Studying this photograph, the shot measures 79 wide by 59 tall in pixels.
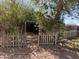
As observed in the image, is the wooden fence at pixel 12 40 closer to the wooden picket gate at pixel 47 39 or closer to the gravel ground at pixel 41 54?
the gravel ground at pixel 41 54

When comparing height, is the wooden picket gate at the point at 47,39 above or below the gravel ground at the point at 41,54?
above

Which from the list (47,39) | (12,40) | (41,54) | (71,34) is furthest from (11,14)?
(71,34)

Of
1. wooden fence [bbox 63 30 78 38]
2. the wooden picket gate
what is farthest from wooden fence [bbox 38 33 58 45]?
wooden fence [bbox 63 30 78 38]

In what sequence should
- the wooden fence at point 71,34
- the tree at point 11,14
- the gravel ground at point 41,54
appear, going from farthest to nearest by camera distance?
the wooden fence at point 71,34
the tree at point 11,14
the gravel ground at point 41,54

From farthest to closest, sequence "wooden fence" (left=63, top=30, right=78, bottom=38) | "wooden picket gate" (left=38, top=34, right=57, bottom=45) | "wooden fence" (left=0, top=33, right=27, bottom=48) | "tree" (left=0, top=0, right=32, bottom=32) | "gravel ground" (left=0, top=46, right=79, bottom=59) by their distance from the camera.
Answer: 1. "wooden fence" (left=63, top=30, right=78, bottom=38)
2. "wooden picket gate" (left=38, top=34, right=57, bottom=45)
3. "tree" (left=0, top=0, right=32, bottom=32)
4. "wooden fence" (left=0, top=33, right=27, bottom=48)
5. "gravel ground" (left=0, top=46, right=79, bottom=59)

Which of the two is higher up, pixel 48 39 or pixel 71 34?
pixel 48 39

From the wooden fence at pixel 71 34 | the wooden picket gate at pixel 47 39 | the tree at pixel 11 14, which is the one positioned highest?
the tree at pixel 11 14

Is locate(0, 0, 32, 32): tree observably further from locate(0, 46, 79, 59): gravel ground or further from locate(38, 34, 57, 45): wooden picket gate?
locate(0, 46, 79, 59): gravel ground

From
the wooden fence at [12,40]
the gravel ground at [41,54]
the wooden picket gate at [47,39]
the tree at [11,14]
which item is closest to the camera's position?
the gravel ground at [41,54]

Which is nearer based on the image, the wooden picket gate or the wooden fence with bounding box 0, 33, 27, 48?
the wooden fence with bounding box 0, 33, 27, 48

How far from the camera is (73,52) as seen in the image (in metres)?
14.0

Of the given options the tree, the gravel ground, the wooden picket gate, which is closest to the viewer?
the gravel ground

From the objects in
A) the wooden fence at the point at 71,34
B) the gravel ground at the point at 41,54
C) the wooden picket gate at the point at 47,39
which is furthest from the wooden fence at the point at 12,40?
the wooden fence at the point at 71,34

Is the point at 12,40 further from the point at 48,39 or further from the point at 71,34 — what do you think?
the point at 71,34
